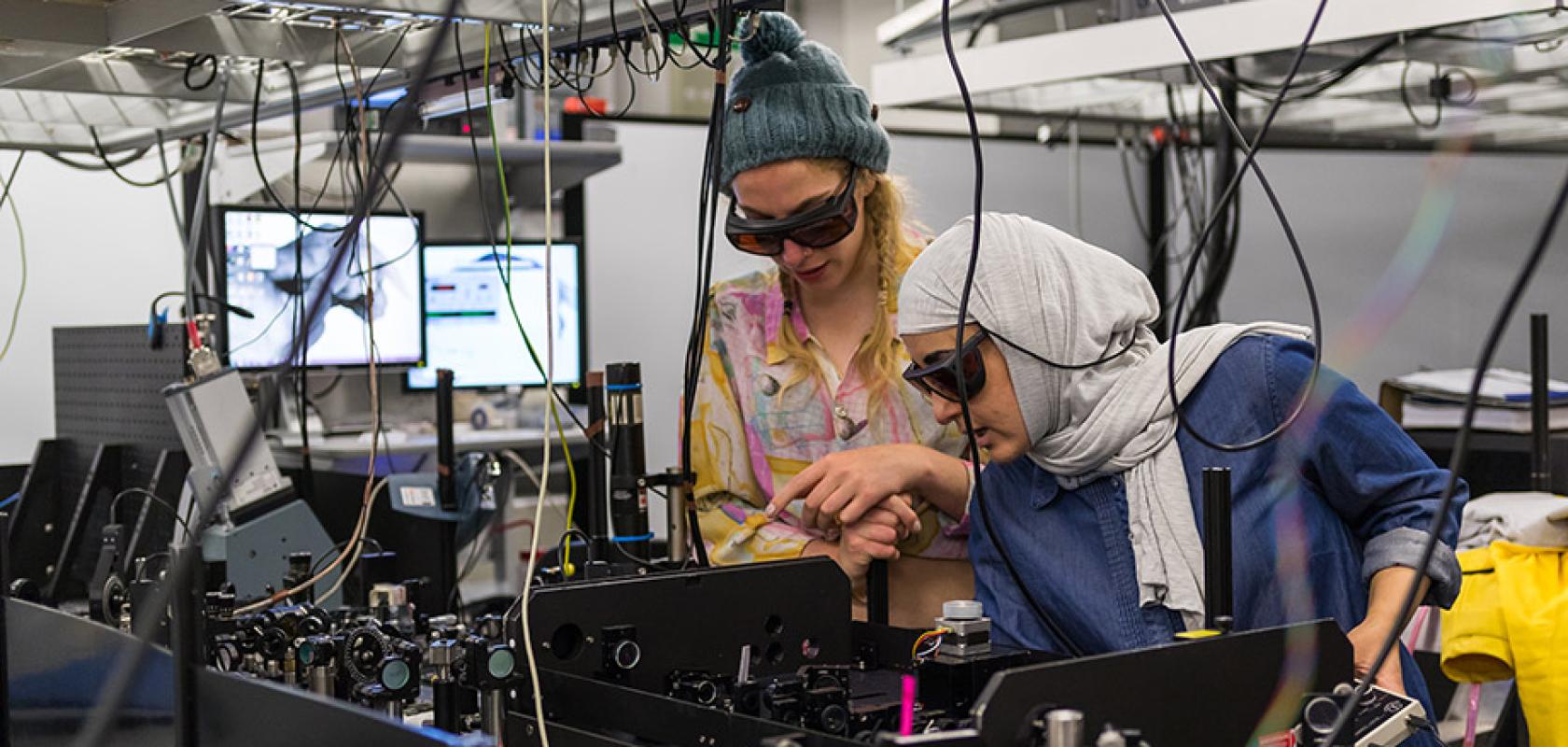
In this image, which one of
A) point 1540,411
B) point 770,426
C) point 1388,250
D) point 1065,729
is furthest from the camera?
point 1388,250

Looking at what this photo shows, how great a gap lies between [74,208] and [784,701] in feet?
10.6

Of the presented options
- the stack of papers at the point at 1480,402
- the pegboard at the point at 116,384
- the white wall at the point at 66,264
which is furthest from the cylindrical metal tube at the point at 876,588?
the white wall at the point at 66,264

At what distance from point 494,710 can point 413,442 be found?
8.67ft

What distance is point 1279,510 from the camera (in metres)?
1.40

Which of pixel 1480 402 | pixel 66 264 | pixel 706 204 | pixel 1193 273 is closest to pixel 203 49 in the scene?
pixel 706 204

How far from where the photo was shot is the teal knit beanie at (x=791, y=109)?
167cm

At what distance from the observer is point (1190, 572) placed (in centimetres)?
138

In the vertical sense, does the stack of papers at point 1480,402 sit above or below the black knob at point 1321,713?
above

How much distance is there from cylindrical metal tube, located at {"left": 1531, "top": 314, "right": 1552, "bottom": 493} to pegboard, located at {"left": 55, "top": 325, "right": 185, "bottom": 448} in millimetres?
2043

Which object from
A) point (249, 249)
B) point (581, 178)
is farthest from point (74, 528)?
point (581, 178)

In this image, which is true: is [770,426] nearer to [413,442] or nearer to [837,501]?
[837,501]

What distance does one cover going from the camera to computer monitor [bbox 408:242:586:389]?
3.99m

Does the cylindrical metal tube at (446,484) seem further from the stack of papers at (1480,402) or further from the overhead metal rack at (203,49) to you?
the stack of papers at (1480,402)

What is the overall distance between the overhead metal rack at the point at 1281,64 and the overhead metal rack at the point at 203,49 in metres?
1.26
